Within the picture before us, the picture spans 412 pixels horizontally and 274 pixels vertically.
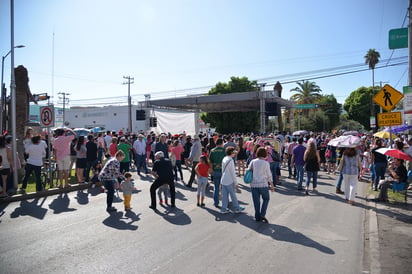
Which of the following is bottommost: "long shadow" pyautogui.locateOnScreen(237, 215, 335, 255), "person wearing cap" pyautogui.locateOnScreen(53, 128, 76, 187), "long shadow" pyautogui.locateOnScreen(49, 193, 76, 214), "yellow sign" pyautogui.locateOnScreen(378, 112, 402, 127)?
"long shadow" pyautogui.locateOnScreen(237, 215, 335, 255)

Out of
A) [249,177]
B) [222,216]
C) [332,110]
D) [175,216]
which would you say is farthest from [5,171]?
[332,110]

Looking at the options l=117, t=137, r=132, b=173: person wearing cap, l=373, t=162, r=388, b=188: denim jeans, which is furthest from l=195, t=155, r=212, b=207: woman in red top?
l=373, t=162, r=388, b=188: denim jeans

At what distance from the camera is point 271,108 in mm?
26656

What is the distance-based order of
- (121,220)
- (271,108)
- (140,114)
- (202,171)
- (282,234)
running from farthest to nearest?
(140,114)
(271,108)
(202,171)
(121,220)
(282,234)

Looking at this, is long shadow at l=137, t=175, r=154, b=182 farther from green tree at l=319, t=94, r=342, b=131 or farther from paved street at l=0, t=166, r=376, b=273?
green tree at l=319, t=94, r=342, b=131

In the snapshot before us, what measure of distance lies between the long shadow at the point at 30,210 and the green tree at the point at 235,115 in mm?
32988

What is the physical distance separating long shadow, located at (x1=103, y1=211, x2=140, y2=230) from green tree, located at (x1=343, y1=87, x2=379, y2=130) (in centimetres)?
6063

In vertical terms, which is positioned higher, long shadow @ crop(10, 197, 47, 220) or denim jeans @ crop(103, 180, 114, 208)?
denim jeans @ crop(103, 180, 114, 208)

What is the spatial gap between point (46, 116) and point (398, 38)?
13322mm

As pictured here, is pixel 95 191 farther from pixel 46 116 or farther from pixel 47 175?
pixel 46 116

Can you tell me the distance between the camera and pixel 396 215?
7.27m

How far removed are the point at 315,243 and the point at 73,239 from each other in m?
4.52

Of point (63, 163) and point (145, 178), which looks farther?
point (145, 178)

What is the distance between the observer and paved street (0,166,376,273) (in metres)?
4.53
